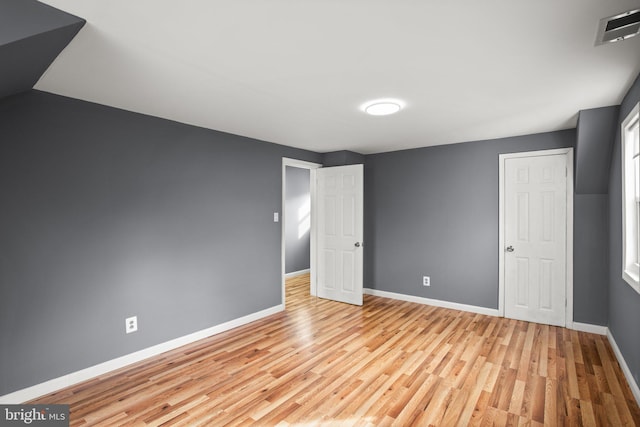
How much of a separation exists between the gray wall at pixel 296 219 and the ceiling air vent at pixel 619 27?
559 cm

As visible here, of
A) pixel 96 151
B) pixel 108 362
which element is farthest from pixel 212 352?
pixel 96 151

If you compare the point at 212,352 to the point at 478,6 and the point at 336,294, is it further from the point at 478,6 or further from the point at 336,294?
the point at 478,6

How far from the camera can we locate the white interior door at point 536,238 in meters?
3.89

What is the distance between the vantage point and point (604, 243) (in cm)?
361

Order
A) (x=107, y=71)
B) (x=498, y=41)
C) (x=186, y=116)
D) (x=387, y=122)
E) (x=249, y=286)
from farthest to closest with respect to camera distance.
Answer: (x=249, y=286)
(x=387, y=122)
(x=186, y=116)
(x=107, y=71)
(x=498, y=41)

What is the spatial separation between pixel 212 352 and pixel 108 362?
2.87 ft

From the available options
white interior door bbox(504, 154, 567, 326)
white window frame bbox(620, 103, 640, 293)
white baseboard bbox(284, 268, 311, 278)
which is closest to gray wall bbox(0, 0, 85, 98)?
white window frame bbox(620, 103, 640, 293)

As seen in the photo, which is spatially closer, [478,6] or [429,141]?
[478,6]

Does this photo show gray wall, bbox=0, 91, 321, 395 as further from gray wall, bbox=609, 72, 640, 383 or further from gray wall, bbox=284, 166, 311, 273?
gray wall, bbox=609, 72, 640, 383

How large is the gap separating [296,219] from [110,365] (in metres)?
4.62
